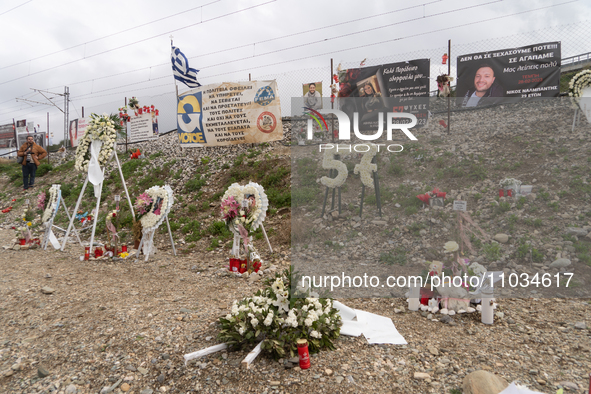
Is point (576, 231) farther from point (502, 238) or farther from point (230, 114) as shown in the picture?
point (230, 114)

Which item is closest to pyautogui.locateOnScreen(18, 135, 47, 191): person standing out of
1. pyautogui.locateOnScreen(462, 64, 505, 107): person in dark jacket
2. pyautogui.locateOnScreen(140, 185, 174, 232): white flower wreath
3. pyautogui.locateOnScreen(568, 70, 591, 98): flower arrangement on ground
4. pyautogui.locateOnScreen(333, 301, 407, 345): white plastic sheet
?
pyautogui.locateOnScreen(140, 185, 174, 232): white flower wreath

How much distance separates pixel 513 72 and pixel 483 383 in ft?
25.4

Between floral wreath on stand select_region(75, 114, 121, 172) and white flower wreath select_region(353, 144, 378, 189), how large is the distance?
203 inches

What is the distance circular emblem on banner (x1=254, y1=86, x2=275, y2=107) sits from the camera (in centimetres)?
951

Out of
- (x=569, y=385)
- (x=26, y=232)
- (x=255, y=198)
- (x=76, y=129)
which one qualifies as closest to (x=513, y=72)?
(x=255, y=198)

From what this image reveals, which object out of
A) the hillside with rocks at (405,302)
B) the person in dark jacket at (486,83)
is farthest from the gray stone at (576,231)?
the person in dark jacket at (486,83)

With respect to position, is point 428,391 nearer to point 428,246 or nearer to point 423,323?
point 423,323

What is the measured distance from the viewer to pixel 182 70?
34.7ft

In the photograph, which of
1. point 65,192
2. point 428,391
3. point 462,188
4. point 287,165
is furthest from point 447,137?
point 65,192

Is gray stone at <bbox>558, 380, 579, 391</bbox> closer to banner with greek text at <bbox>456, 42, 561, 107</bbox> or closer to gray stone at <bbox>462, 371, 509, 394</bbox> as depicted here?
gray stone at <bbox>462, 371, 509, 394</bbox>

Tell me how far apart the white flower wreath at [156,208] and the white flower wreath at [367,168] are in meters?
3.85

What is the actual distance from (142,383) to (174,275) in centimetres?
291

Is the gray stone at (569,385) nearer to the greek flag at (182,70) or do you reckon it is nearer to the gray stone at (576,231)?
the gray stone at (576,231)

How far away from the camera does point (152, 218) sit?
595 centimetres
